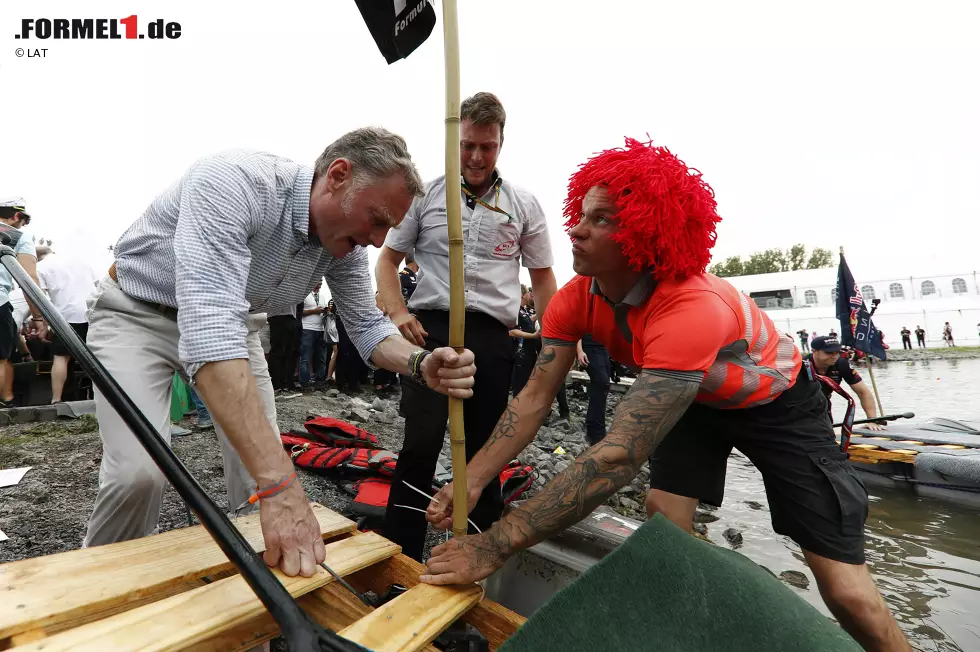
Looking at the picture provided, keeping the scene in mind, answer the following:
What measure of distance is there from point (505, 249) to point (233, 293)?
1536 millimetres

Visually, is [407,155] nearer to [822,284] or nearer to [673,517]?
[673,517]

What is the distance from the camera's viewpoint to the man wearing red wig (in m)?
1.66

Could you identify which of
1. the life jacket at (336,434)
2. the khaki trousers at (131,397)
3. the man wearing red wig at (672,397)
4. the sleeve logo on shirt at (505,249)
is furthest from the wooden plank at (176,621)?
the life jacket at (336,434)

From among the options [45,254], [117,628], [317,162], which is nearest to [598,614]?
[117,628]

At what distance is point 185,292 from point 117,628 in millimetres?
813

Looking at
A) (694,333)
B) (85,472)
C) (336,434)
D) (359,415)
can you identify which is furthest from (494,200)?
(359,415)

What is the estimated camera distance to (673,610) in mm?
887

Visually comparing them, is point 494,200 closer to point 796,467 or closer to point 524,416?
point 524,416

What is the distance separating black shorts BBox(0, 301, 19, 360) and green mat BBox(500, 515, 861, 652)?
6.24m

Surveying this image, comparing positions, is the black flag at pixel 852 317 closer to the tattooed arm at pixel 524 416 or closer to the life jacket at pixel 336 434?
the life jacket at pixel 336 434

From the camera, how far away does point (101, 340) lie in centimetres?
186

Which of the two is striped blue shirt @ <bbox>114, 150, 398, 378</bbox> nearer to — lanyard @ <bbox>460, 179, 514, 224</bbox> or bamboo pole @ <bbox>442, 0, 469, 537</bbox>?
bamboo pole @ <bbox>442, 0, 469, 537</bbox>

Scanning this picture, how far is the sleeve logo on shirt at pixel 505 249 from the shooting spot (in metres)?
2.76

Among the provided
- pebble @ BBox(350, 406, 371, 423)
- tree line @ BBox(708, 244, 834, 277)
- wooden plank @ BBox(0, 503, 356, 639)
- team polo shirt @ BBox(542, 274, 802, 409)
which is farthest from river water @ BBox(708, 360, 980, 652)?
tree line @ BBox(708, 244, 834, 277)
